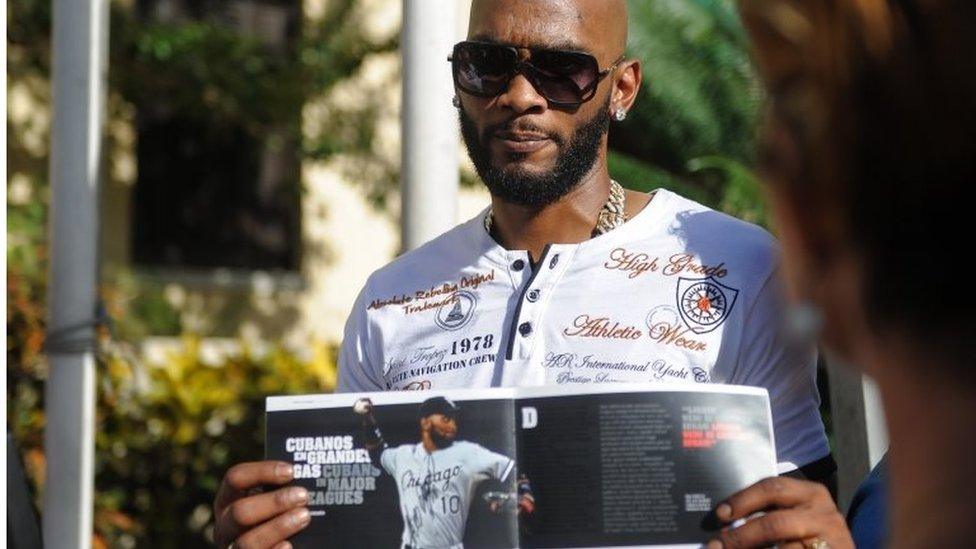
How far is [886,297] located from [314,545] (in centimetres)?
144

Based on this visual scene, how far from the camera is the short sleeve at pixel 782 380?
92.3 inches

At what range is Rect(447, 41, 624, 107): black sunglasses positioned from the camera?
2648 millimetres

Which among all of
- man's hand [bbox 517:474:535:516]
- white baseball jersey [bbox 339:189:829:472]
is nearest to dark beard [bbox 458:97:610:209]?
white baseball jersey [bbox 339:189:829:472]

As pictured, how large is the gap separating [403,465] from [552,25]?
35.9 inches

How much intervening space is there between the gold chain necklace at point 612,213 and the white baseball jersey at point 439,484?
0.63m

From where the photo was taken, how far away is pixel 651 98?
7.07m

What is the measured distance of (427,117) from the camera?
12.0 feet

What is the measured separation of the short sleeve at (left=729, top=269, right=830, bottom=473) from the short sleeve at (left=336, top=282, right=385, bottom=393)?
25.6 inches

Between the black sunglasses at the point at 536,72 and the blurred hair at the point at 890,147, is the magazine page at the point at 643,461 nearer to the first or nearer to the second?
the black sunglasses at the point at 536,72

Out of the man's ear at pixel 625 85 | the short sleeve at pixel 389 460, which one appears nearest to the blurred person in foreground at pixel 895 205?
the short sleeve at pixel 389 460

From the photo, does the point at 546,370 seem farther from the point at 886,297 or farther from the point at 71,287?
the point at 71,287

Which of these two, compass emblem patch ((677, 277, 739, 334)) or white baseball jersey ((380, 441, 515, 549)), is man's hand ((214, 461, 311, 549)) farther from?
compass emblem patch ((677, 277, 739, 334))

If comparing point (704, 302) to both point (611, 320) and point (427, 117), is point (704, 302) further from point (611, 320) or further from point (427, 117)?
point (427, 117)

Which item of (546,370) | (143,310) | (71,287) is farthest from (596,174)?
(143,310)
